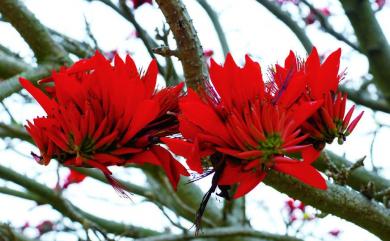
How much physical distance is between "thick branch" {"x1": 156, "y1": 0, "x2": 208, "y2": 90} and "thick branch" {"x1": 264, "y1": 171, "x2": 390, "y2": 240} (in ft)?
0.69

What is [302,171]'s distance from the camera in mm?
694

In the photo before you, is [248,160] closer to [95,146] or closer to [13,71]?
[95,146]

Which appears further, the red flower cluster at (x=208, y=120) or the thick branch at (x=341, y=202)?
the thick branch at (x=341, y=202)

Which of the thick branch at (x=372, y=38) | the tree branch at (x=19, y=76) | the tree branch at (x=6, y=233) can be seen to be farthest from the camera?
the thick branch at (x=372, y=38)

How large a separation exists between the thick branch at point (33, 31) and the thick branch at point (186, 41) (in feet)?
2.10

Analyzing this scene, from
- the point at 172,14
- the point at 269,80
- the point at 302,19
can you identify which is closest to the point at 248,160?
the point at 269,80

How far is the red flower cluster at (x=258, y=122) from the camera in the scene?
667mm

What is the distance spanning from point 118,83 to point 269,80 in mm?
208

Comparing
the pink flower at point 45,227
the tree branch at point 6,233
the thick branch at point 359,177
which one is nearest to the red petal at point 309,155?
the thick branch at point 359,177

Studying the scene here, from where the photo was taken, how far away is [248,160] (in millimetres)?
681

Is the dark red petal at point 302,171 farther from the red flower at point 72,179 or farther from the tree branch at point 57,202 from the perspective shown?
the red flower at point 72,179

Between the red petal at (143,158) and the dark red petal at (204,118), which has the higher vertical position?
the dark red petal at (204,118)

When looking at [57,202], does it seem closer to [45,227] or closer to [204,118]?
[45,227]

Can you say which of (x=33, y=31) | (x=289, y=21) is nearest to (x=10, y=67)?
(x=33, y=31)
